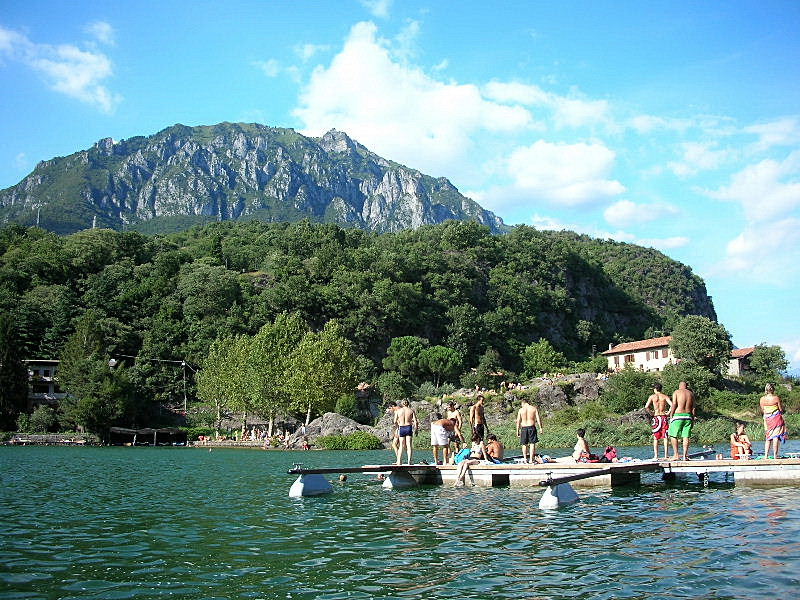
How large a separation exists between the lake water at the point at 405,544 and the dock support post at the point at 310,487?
49 centimetres

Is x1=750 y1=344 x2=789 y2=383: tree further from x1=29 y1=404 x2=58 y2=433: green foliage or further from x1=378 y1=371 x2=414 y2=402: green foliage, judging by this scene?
x1=29 y1=404 x2=58 y2=433: green foliage

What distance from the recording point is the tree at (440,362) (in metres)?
95.8

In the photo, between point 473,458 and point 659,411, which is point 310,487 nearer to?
point 473,458

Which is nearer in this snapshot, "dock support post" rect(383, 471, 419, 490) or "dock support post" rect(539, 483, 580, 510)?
"dock support post" rect(539, 483, 580, 510)

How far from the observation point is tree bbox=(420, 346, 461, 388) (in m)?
95.8

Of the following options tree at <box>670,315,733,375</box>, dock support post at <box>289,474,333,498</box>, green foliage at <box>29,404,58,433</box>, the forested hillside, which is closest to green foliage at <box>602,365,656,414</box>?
tree at <box>670,315,733,375</box>

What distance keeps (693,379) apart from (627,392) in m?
9.08

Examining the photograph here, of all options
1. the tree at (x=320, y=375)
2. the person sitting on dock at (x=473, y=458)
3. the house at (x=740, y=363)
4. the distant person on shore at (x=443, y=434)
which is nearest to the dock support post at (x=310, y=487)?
the person sitting on dock at (x=473, y=458)

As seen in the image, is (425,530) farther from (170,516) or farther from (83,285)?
(83,285)

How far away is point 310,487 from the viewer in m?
20.3

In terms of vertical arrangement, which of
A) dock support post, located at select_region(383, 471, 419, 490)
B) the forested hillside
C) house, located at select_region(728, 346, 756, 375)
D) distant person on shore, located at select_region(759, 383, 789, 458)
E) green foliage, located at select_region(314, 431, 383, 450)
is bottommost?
green foliage, located at select_region(314, 431, 383, 450)

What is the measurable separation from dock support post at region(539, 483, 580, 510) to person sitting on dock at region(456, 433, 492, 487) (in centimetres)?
436

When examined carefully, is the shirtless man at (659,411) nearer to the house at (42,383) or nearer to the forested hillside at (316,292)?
the forested hillside at (316,292)

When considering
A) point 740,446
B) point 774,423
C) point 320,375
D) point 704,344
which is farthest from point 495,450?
point 704,344
